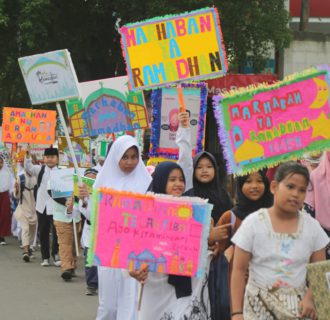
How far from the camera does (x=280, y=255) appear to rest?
4.86 m

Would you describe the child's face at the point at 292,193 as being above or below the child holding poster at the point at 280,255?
above

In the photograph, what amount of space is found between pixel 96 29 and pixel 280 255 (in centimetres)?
1957

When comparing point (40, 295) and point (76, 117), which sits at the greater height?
point (76, 117)

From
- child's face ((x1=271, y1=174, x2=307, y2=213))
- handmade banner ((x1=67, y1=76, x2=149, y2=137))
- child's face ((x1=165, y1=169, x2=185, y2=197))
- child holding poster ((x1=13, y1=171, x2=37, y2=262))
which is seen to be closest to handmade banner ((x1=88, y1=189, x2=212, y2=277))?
child's face ((x1=165, y1=169, x2=185, y2=197))

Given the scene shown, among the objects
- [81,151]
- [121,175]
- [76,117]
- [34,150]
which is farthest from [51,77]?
[34,150]

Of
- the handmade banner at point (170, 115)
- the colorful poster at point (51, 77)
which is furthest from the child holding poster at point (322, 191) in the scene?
the colorful poster at point (51, 77)

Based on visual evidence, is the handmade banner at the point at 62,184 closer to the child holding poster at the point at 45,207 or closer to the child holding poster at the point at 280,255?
the child holding poster at the point at 45,207

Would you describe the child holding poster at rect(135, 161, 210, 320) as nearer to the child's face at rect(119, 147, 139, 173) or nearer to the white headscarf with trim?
the child's face at rect(119, 147, 139, 173)

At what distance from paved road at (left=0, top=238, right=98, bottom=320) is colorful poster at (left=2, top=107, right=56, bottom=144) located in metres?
2.80

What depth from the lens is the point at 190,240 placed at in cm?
568

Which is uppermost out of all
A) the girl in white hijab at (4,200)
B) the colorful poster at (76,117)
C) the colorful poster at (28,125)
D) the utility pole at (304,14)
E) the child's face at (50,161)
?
the utility pole at (304,14)

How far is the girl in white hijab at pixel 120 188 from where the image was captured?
22.9ft

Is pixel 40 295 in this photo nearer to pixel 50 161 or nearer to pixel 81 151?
pixel 50 161

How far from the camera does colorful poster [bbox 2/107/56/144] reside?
16344 millimetres
